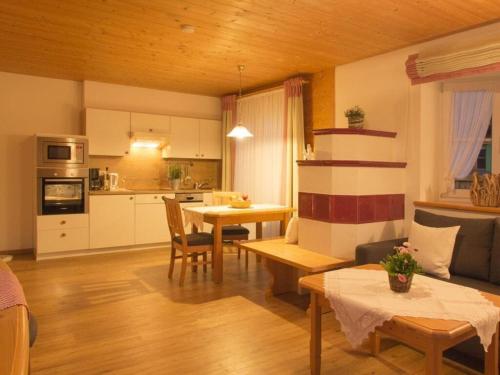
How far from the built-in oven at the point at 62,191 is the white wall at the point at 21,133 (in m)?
0.65

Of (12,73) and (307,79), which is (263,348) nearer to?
(307,79)

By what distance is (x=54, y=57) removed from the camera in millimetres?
4414

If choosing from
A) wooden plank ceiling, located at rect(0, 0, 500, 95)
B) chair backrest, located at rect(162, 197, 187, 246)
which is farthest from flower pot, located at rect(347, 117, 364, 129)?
chair backrest, located at rect(162, 197, 187, 246)

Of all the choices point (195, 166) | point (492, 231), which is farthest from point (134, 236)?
point (492, 231)

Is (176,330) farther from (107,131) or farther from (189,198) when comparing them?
(107,131)

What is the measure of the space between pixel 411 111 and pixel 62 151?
4280 millimetres

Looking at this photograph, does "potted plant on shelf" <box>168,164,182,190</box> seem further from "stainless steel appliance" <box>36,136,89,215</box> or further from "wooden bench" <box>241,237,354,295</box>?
"wooden bench" <box>241,237,354,295</box>

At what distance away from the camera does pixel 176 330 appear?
298 cm

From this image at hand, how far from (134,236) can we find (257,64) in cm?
300

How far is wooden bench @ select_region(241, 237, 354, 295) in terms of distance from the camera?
316cm

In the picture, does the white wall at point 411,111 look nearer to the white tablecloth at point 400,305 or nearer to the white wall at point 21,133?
the white tablecloth at point 400,305

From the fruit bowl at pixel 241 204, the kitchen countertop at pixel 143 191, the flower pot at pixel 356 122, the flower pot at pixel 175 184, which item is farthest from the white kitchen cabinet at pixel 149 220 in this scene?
the flower pot at pixel 356 122

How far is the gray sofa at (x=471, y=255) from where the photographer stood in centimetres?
266

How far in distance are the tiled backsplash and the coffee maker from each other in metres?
0.24
